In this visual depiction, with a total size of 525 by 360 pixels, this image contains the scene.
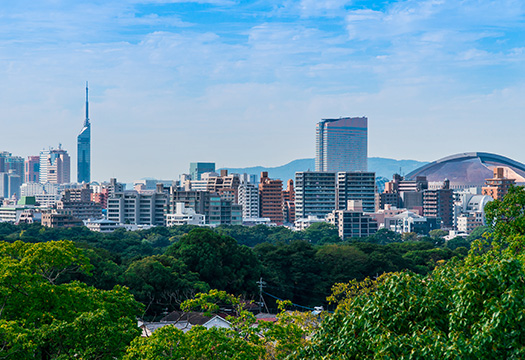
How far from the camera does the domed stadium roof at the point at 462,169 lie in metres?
143

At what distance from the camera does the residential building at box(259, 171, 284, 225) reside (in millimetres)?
112562

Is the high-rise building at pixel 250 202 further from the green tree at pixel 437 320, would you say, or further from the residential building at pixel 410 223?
the green tree at pixel 437 320

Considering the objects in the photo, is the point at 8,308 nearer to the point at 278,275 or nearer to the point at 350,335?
the point at 350,335

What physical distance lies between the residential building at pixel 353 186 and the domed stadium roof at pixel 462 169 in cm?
4018

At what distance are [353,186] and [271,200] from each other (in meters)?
15.0

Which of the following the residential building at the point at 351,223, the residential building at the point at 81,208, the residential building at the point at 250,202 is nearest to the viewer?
the residential building at the point at 351,223

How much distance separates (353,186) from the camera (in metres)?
104

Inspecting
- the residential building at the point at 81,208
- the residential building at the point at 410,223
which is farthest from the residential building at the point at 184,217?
the residential building at the point at 410,223

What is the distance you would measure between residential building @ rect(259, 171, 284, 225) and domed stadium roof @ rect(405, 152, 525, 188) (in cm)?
3998

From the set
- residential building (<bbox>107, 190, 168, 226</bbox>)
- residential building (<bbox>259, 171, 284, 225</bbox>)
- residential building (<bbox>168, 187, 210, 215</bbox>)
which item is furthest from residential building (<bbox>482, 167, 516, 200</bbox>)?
residential building (<bbox>107, 190, 168, 226</bbox>)

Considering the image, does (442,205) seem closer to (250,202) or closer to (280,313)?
(250,202)

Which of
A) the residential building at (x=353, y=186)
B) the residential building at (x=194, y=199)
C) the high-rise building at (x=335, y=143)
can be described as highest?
the high-rise building at (x=335, y=143)

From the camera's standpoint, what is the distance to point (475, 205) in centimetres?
11012

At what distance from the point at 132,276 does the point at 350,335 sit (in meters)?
21.8
